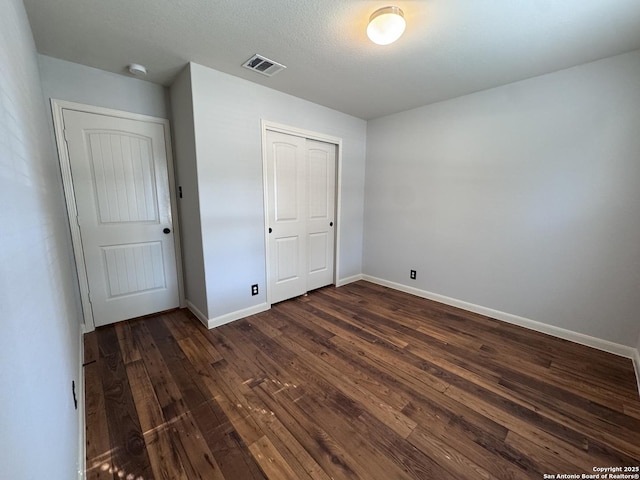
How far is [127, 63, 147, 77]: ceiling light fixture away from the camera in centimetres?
225

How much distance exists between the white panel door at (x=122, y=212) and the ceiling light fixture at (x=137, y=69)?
0.44 metres

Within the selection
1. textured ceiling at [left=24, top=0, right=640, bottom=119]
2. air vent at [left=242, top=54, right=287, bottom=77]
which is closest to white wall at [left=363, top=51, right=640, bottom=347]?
textured ceiling at [left=24, top=0, right=640, bottom=119]

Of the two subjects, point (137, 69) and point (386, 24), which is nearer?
point (386, 24)

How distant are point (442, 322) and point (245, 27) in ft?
10.2

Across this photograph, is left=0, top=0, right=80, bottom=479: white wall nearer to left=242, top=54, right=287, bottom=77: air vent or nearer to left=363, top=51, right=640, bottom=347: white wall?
left=242, top=54, right=287, bottom=77: air vent

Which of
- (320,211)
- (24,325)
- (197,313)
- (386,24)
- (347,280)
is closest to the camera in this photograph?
(24,325)

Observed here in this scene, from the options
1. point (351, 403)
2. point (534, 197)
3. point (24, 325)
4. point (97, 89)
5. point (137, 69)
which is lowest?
point (351, 403)

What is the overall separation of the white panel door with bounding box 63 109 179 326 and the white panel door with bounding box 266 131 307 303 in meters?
1.13

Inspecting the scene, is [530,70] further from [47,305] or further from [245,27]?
[47,305]

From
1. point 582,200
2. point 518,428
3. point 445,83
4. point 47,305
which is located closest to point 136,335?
point 47,305

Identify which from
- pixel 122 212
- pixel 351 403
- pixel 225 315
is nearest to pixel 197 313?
pixel 225 315

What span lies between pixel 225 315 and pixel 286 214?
1.33 metres

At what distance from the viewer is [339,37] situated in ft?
6.09

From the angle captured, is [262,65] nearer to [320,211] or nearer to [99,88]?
[99,88]
